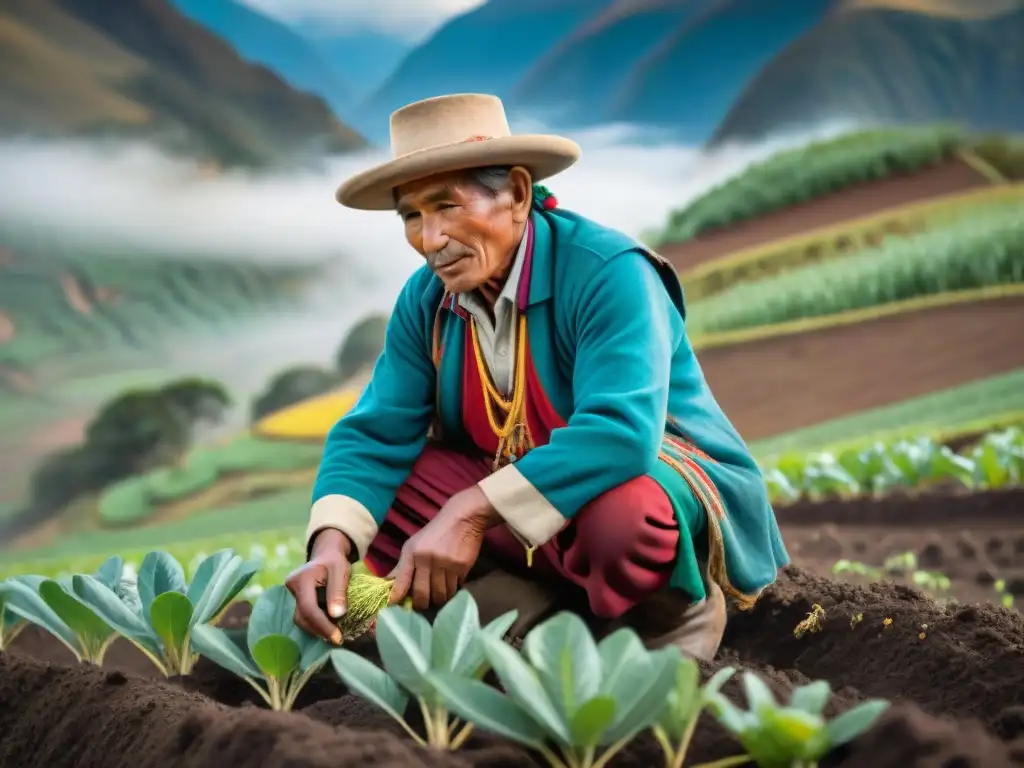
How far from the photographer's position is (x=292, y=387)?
486 centimetres

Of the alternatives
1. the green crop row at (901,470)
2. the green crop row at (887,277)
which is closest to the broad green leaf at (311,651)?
the green crop row at (901,470)

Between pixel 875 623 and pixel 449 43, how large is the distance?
13.2 feet

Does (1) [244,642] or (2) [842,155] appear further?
(2) [842,155]

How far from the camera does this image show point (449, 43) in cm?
544

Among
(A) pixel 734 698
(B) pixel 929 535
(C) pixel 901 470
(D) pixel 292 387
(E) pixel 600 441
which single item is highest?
(D) pixel 292 387

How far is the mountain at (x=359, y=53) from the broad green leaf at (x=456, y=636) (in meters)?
4.26

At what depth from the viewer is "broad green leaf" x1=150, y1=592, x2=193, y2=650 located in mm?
2010

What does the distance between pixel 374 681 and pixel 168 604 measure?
0.61m

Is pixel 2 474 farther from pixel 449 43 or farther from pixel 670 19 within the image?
pixel 670 19

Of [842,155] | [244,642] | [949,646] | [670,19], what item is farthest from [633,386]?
[670,19]

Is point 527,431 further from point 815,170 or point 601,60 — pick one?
point 601,60

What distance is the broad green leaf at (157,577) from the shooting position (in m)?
2.21

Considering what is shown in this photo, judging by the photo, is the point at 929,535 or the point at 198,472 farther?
the point at 198,472

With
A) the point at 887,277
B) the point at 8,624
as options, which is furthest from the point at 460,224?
the point at 887,277
